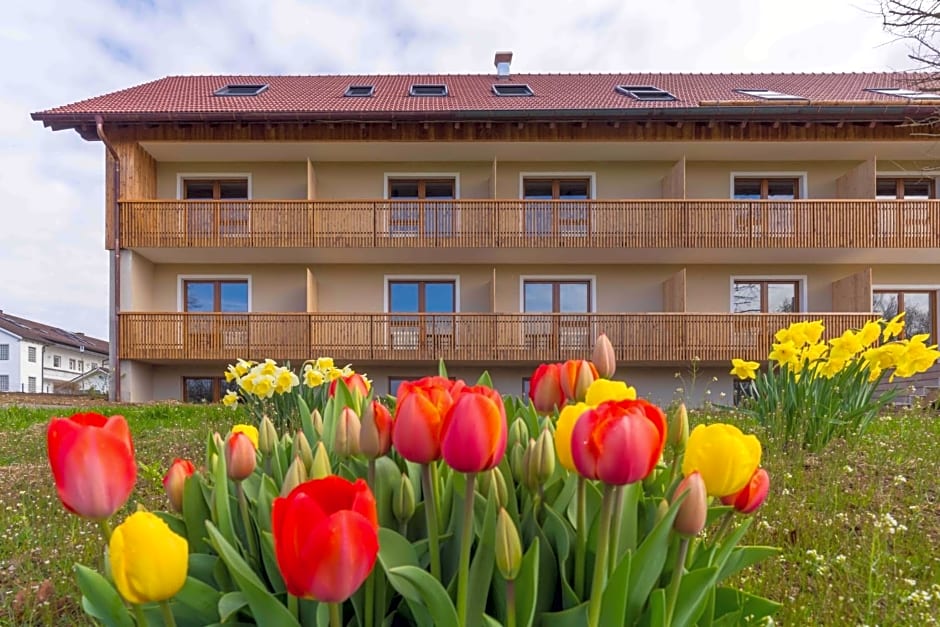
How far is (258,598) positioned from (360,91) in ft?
51.4

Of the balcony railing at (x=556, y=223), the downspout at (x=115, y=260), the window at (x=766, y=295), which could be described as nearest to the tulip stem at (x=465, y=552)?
the balcony railing at (x=556, y=223)

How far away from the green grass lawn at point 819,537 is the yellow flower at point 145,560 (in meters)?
1.50

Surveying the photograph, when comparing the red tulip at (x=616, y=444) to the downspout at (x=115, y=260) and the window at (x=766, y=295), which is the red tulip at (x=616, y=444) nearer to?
the downspout at (x=115, y=260)

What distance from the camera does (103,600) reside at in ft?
2.98

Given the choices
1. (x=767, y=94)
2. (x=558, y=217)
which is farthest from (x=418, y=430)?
(x=767, y=94)

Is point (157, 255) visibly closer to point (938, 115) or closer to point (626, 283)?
point (626, 283)

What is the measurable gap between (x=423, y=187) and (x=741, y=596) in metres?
12.9

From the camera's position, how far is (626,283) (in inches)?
507

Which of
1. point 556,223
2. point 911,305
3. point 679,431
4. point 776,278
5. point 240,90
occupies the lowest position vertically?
point 679,431

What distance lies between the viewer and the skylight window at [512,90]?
14.6m

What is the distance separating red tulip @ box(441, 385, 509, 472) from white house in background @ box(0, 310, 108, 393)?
43.1 metres

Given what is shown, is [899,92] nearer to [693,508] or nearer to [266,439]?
[693,508]

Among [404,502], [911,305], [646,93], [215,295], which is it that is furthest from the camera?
[646,93]

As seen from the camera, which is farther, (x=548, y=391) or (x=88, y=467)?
(x=548, y=391)
